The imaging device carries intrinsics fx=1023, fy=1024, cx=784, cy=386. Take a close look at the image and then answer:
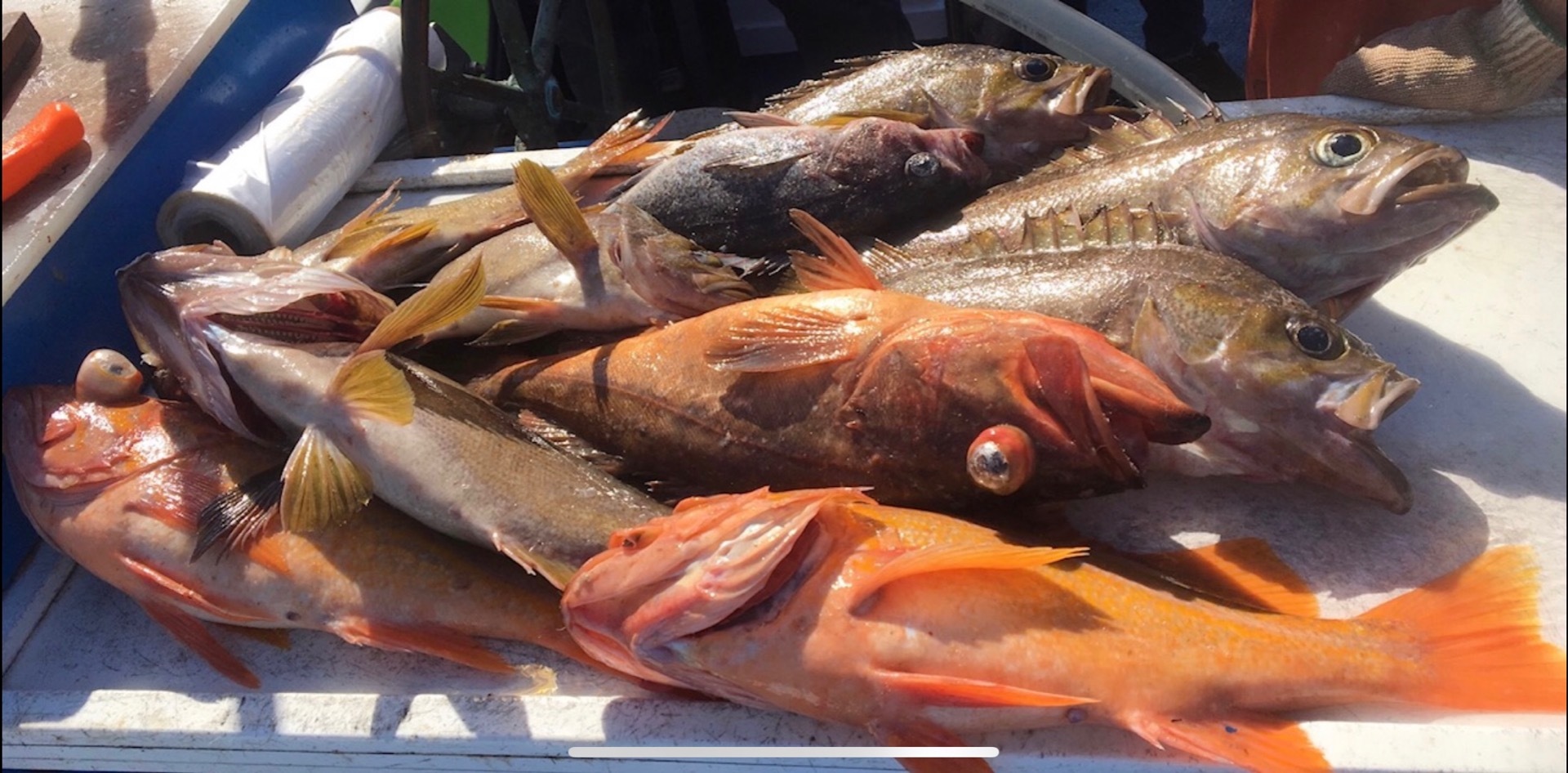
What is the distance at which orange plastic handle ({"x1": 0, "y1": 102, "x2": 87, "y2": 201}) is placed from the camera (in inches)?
106

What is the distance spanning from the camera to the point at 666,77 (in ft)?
17.8

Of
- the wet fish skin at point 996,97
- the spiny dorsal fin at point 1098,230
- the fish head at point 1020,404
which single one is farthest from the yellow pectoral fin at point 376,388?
the wet fish skin at point 996,97

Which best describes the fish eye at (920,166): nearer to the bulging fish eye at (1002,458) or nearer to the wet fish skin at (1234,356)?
the wet fish skin at (1234,356)

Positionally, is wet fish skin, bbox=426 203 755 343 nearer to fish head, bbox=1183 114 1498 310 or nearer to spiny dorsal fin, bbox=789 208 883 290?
spiny dorsal fin, bbox=789 208 883 290

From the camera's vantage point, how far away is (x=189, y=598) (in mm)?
2295

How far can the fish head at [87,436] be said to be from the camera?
2.42m

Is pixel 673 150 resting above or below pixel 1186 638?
above

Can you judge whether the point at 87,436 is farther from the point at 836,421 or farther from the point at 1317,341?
the point at 1317,341

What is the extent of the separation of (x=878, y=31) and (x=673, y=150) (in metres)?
2.71

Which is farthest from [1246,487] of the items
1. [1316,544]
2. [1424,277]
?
[1424,277]

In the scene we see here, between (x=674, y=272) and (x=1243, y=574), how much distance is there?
1357 mm

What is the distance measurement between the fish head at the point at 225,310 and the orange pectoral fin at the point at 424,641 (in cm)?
52

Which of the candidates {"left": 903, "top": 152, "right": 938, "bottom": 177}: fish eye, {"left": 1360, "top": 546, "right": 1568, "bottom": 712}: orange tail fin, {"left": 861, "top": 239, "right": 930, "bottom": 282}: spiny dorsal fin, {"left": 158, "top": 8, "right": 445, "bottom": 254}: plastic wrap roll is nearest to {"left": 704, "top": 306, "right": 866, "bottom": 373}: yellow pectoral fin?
{"left": 861, "top": 239, "right": 930, "bottom": 282}: spiny dorsal fin

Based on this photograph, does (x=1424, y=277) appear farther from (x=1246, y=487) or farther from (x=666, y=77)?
(x=666, y=77)
